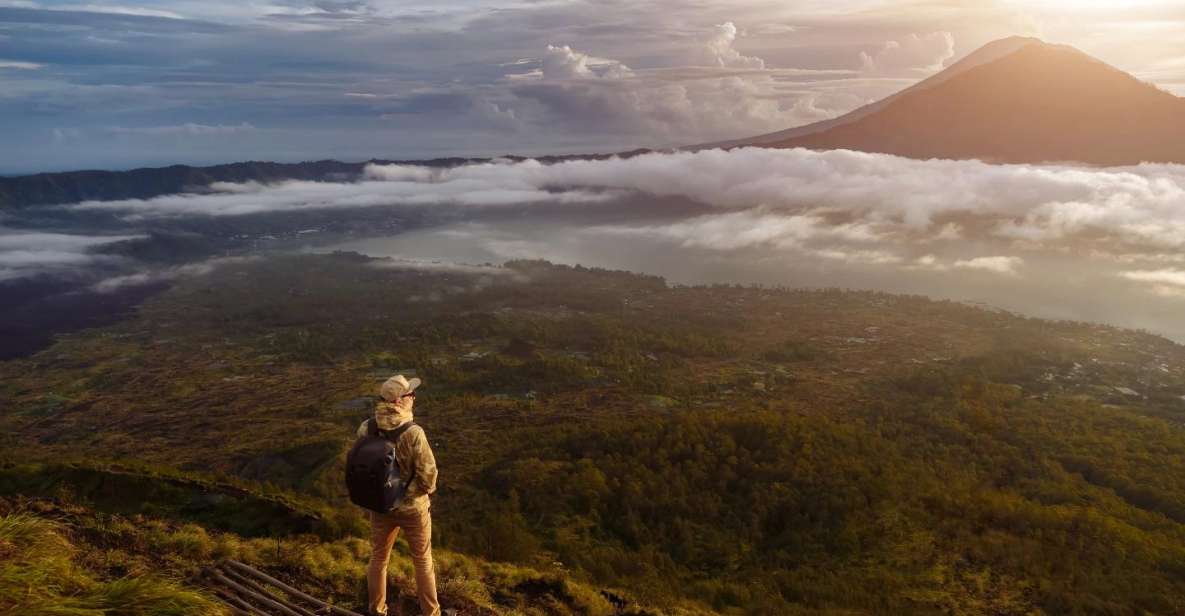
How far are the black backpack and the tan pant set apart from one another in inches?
26.8

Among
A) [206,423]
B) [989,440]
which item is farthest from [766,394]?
[206,423]

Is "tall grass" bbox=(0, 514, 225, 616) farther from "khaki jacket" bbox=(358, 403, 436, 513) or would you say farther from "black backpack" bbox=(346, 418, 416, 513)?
"khaki jacket" bbox=(358, 403, 436, 513)

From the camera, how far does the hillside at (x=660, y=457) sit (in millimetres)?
21609

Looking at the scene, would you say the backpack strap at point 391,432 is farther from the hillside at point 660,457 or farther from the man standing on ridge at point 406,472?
the hillside at point 660,457

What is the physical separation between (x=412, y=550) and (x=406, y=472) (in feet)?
5.01

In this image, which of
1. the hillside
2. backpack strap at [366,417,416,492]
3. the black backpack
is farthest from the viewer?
the hillside

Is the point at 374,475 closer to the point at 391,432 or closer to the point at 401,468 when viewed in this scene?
the point at 401,468

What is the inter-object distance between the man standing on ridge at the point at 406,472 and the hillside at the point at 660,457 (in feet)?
12.4

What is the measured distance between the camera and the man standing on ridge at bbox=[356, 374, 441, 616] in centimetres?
995

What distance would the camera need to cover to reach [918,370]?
356 ft

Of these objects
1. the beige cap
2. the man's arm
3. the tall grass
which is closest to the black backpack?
the man's arm

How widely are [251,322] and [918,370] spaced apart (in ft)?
470

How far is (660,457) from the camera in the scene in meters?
57.5

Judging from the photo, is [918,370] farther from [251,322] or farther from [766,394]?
[251,322]
